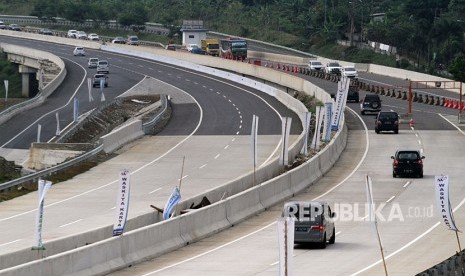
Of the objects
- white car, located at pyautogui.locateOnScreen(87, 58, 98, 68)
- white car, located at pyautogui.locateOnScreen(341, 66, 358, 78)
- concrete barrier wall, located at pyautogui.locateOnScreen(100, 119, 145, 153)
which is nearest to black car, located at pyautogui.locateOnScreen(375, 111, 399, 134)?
concrete barrier wall, located at pyautogui.locateOnScreen(100, 119, 145, 153)

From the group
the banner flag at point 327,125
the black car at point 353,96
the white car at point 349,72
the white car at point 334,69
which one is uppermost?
the banner flag at point 327,125

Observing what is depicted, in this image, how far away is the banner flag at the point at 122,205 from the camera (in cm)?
3388

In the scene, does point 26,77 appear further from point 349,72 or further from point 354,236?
point 354,236

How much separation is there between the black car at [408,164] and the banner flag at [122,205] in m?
25.8

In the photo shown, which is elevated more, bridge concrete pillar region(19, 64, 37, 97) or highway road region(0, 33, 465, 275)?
highway road region(0, 33, 465, 275)

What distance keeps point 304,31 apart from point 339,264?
166233 mm

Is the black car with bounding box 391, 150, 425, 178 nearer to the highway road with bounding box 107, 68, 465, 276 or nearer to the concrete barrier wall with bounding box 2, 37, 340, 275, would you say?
the highway road with bounding box 107, 68, 465, 276

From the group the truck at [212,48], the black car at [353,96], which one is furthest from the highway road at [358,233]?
the truck at [212,48]

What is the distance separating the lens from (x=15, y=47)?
157 meters

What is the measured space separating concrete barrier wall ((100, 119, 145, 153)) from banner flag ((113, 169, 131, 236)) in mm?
37489

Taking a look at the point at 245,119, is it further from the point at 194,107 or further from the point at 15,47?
the point at 15,47

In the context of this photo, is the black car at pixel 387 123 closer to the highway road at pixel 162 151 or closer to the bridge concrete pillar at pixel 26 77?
the highway road at pixel 162 151

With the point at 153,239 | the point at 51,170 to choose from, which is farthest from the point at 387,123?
the point at 153,239

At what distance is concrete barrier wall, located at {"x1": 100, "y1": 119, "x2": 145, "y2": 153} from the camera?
72.7 m
